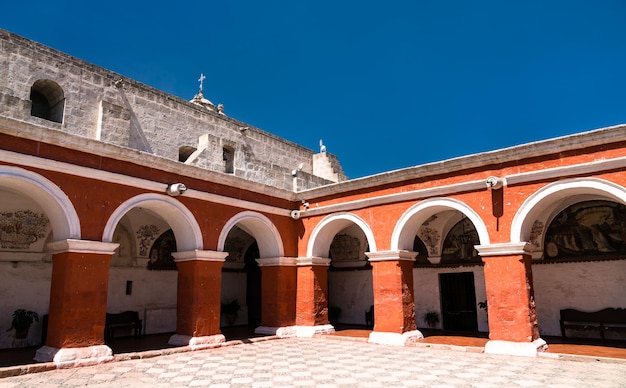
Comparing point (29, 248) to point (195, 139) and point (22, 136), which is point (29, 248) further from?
point (195, 139)

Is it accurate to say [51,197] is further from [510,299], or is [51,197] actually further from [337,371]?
[510,299]

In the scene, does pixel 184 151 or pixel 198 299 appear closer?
pixel 198 299

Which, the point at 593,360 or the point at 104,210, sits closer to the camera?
the point at 593,360

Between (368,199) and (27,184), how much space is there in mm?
7895

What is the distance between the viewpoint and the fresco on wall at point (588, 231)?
10.7 meters

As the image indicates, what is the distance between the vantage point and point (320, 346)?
10672 mm

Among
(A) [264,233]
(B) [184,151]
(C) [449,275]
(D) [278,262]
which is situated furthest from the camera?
(B) [184,151]

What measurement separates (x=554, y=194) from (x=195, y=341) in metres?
8.58

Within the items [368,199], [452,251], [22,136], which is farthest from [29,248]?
[452,251]

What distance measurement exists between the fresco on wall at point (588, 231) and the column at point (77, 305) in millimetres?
10902

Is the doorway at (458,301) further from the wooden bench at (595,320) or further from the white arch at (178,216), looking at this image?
the white arch at (178,216)

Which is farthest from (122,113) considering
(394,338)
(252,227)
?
(394,338)

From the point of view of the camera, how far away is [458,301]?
43.9ft

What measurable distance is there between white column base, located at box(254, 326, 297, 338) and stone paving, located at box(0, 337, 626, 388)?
2.56 meters
